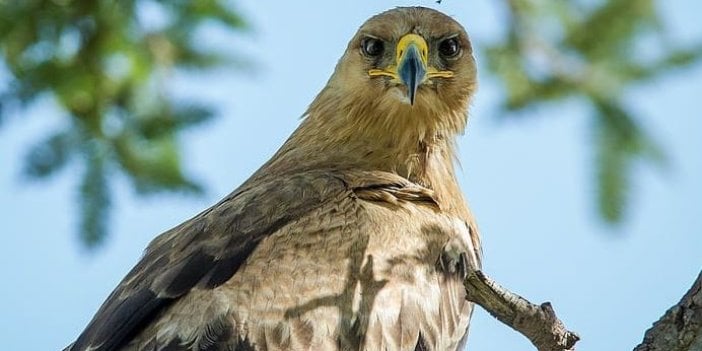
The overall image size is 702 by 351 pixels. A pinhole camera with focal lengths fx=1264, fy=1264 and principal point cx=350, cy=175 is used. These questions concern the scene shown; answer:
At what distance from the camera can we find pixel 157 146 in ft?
18.9

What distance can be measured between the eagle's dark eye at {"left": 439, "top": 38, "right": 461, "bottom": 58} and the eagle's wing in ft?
2.58

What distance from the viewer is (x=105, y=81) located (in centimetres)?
557

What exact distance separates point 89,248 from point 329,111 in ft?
4.54

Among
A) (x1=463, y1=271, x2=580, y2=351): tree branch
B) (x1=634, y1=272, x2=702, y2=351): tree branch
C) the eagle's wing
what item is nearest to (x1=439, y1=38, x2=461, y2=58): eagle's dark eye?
the eagle's wing

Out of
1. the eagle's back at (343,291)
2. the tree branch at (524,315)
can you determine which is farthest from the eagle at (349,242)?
the tree branch at (524,315)

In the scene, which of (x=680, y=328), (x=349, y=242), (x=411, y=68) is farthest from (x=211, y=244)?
(x=680, y=328)

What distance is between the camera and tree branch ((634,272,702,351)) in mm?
3658

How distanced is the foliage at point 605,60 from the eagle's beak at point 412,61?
549 millimetres

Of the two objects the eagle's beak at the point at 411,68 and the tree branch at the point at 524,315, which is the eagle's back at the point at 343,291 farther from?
the tree branch at the point at 524,315

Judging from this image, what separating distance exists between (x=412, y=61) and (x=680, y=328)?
2.40 metres

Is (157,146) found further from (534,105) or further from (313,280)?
(534,105)

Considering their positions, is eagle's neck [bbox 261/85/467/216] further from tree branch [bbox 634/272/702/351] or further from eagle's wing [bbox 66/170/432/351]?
tree branch [bbox 634/272/702/351]

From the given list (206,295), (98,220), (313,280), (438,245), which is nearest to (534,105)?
(438,245)

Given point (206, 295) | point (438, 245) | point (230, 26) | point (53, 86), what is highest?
point (230, 26)
